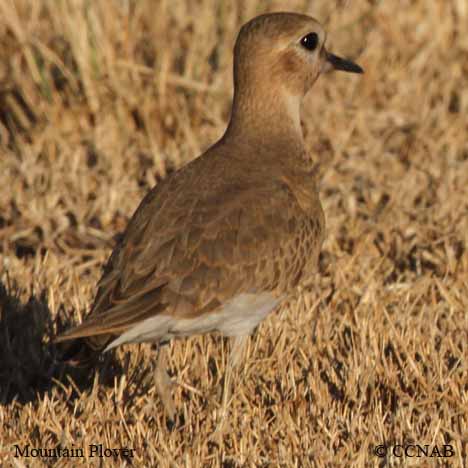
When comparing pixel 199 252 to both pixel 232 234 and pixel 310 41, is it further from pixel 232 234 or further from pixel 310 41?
pixel 310 41

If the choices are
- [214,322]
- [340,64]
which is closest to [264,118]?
[340,64]

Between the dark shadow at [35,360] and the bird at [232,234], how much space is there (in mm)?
479

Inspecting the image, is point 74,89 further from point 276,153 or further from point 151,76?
point 276,153

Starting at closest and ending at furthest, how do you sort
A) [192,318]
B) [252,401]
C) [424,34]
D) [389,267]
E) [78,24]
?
[192,318], [252,401], [389,267], [78,24], [424,34]

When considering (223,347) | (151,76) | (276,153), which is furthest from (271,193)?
(151,76)

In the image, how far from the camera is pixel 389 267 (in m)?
5.72

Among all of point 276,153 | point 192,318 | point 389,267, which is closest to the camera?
point 192,318

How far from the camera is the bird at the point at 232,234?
4031mm

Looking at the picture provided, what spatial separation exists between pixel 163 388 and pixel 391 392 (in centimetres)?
92

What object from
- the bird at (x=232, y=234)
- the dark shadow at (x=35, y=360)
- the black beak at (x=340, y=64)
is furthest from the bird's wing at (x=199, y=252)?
the black beak at (x=340, y=64)

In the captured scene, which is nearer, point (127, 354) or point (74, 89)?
point (127, 354)

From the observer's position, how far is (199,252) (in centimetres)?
414

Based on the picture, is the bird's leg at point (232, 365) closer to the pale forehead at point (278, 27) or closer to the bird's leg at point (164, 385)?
the bird's leg at point (164, 385)

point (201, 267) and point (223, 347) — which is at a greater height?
point (201, 267)
